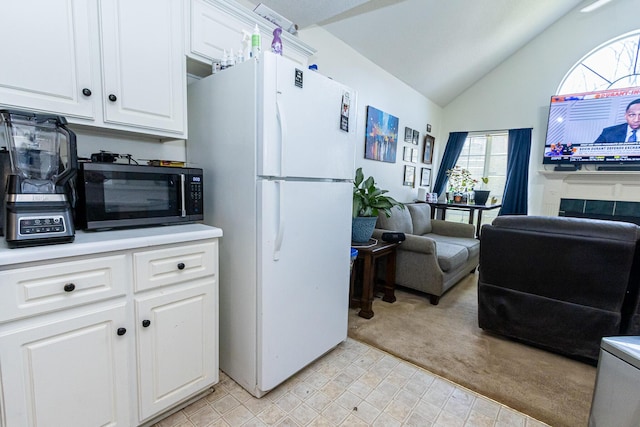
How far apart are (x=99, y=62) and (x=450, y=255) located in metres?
2.89

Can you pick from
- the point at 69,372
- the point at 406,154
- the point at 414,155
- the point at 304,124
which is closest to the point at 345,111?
the point at 304,124

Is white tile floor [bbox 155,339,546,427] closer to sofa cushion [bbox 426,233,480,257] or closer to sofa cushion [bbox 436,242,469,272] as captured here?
sofa cushion [bbox 436,242,469,272]

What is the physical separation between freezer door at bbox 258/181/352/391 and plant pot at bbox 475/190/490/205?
3.30 meters

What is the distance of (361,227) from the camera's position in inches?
102

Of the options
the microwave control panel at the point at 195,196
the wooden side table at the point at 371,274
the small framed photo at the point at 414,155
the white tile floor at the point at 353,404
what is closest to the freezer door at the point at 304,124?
the microwave control panel at the point at 195,196

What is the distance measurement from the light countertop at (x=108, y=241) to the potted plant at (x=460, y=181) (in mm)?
4593

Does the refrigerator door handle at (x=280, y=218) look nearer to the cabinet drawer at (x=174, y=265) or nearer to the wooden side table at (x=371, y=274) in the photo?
the cabinet drawer at (x=174, y=265)

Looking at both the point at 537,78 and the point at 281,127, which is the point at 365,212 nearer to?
the point at 281,127

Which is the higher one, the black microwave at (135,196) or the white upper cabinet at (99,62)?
the white upper cabinet at (99,62)

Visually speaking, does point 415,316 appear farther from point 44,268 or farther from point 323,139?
point 44,268

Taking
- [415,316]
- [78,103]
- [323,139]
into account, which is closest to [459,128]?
[415,316]

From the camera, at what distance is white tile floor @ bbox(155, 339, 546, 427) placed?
145 centimetres

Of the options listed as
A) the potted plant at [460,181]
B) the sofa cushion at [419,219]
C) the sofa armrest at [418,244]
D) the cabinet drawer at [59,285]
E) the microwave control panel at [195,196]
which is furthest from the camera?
the potted plant at [460,181]

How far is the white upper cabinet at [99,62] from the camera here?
1.14m
